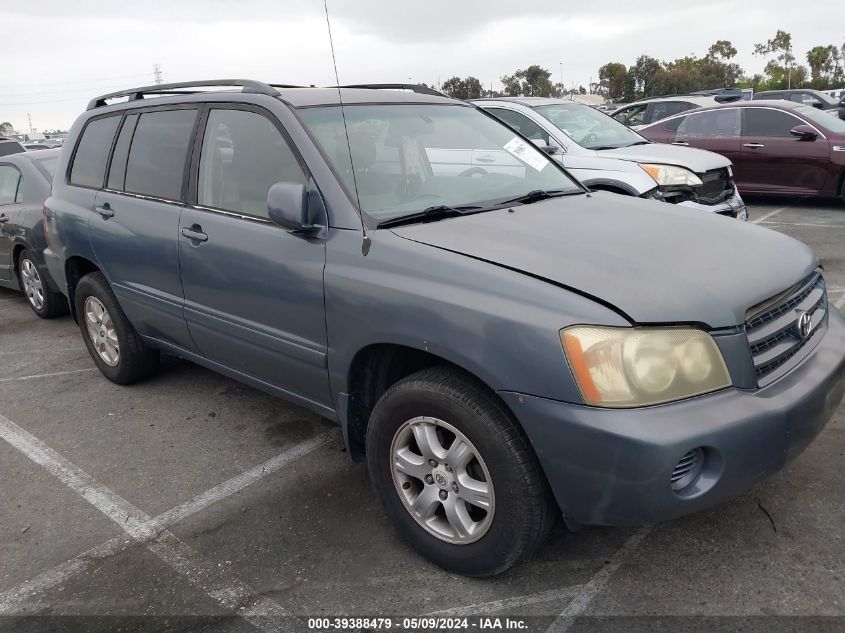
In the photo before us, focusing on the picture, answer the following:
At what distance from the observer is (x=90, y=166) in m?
4.57

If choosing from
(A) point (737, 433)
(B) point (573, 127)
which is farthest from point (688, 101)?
(A) point (737, 433)

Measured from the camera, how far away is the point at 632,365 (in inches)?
86.2

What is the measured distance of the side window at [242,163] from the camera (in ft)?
10.5

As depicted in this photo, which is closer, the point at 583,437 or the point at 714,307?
the point at 583,437

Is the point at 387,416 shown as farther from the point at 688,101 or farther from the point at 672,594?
the point at 688,101

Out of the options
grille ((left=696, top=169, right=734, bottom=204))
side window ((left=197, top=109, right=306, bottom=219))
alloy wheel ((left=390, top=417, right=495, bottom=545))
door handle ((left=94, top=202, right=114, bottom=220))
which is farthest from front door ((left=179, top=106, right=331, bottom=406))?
grille ((left=696, top=169, right=734, bottom=204))

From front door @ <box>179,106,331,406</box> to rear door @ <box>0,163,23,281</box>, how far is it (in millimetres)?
4014

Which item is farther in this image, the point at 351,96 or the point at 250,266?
the point at 351,96

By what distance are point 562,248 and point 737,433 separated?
865mm

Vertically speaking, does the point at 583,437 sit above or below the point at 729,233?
below

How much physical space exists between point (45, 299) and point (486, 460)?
554 centimetres

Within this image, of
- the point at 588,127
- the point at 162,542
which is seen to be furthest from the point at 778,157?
the point at 162,542

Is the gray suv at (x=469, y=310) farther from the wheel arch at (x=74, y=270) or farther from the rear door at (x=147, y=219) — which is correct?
the wheel arch at (x=74, y=270)

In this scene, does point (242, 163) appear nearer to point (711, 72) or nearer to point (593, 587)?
point (593, 587)
